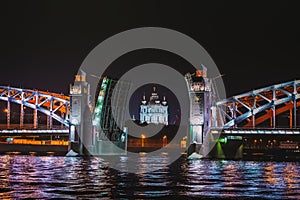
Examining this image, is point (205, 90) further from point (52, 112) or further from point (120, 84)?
point (52, 112)

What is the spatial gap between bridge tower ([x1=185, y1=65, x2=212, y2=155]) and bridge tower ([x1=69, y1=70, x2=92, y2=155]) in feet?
59.3

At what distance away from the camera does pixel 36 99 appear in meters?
135

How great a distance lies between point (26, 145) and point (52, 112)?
1962 cm

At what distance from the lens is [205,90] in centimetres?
10850

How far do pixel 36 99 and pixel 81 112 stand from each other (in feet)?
74.0

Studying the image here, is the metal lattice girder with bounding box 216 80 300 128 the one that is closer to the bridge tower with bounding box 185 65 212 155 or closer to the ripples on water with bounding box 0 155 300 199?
the bridge tower with bounding box 185 65 212 155

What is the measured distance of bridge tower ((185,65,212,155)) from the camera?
10800cm

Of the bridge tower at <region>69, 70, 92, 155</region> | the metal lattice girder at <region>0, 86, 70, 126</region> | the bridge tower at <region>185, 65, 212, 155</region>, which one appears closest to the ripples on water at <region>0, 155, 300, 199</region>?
the bridge tower at <region>185, 65, 212, 155</region>

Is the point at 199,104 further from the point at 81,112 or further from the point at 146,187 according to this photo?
the point at 146,187

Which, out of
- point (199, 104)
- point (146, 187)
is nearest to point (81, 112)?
point (199, 104)

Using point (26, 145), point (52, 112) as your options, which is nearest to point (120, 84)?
point (52, 112)

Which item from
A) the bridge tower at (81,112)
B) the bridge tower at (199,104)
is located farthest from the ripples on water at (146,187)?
the bridge tower at (81,112)

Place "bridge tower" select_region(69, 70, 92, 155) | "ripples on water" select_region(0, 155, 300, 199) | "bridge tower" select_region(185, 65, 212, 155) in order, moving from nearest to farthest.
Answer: "ripples on water" select_region(0, 155, 300, 199)
"bridge tower" select_region(185, 65, 212, 155)
"bridge tower" select_region(69, 70, 92, 155)

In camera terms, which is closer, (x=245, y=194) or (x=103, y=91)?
(x=245, y=194)
